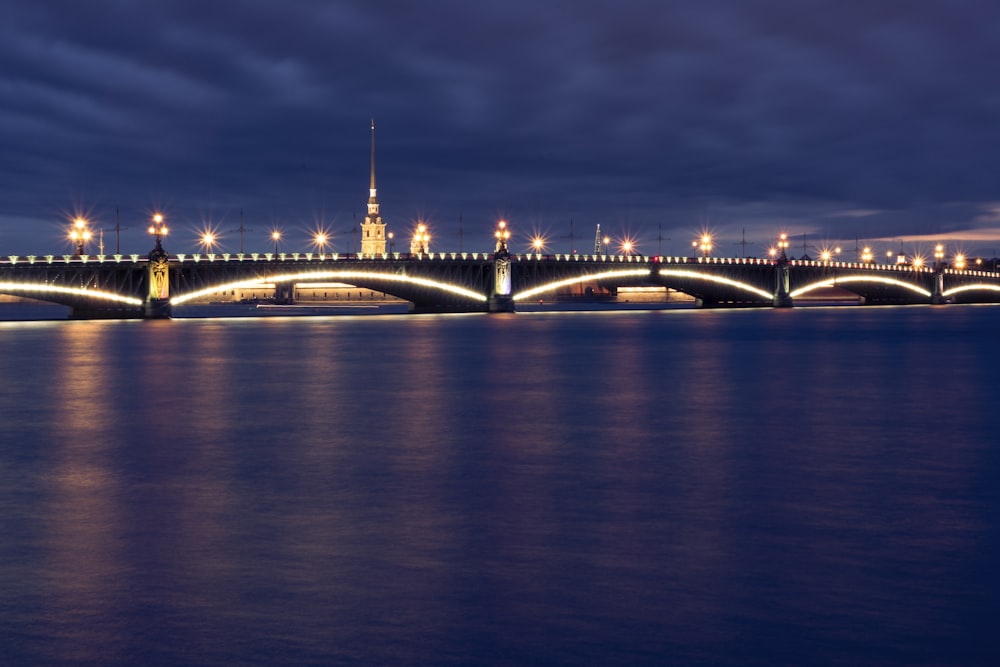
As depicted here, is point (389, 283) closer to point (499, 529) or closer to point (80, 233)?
point (80, 233)

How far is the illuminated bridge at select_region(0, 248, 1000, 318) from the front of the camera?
101 meters

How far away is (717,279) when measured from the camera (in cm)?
15212

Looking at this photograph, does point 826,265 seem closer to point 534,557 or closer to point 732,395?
point 732,395

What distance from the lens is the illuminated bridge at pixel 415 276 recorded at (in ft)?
333

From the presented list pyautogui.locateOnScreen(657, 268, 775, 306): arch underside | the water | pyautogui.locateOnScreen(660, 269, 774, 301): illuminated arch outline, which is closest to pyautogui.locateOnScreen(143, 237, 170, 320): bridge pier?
pyautogui.locateOnScreen(660, 269, 774, 301): illuminated arch outline

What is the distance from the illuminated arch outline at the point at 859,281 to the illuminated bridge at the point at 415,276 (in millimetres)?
333

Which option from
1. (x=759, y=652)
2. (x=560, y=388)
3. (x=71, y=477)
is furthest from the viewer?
(x=560, y=388)

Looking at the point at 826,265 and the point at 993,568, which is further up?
the point at 826,265

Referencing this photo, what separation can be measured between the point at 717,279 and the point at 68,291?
86.2 meters

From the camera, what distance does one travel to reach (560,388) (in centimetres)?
Result: 3425

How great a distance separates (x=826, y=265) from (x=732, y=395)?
476ft

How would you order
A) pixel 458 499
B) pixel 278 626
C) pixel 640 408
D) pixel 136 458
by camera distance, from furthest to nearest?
pixel 640 408, pixel 136 458, pixel 458 499, pixel 278 626

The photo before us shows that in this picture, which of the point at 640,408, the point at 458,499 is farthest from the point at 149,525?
the point at 640,408

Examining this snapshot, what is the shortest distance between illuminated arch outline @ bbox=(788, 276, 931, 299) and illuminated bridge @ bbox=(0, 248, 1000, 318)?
13.1 inches
